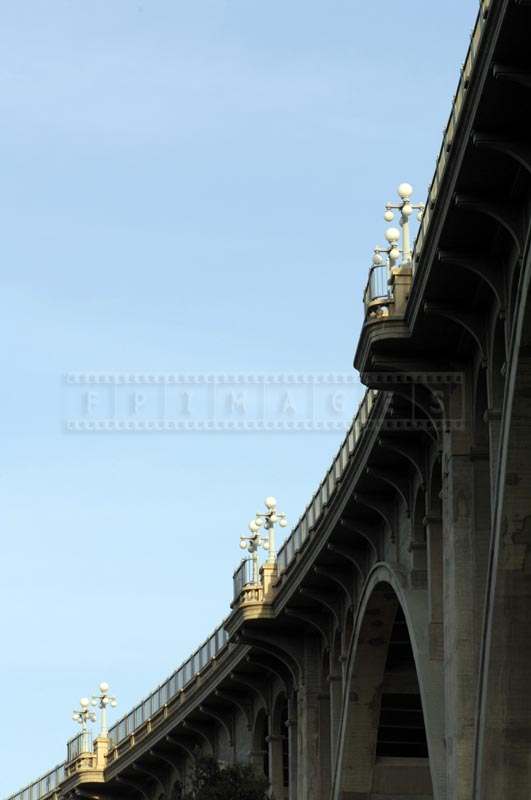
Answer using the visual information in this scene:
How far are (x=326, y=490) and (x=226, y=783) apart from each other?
8886mm

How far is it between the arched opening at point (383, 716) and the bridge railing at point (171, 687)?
29.2 feet

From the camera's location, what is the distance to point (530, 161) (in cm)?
2894

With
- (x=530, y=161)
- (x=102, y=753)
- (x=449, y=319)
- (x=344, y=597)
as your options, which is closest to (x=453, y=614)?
(x=449, y=319)

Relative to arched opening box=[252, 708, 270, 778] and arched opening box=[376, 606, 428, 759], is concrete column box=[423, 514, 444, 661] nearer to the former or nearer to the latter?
arched opening box=[376, 606, 428, 759]

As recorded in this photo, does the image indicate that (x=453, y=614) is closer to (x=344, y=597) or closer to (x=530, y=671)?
(x=530, y=671)

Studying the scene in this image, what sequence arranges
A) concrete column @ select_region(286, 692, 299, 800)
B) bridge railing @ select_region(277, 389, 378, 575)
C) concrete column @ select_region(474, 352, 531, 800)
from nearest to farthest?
1. concrete column @ select_region(474, 352, 531, 800)
2. bridge railing @ select_region(277, 389, 378, 575)
3. concrete column @ select_region(286, 692, 299, 800)

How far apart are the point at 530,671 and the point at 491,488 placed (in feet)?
11.3

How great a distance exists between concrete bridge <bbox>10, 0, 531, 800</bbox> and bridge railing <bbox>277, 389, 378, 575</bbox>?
0.10 meters

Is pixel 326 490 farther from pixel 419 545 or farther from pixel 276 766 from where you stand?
pixel 276 766

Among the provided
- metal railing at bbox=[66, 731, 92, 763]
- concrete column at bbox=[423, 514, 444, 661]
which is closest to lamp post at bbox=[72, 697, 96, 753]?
metal railing at bbox=[66, 731, 92, 763]

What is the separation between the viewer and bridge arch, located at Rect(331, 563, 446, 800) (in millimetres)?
49562

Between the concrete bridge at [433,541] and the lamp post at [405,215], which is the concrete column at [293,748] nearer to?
the concrete bridge at [433,541]

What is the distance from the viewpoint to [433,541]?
41.0m

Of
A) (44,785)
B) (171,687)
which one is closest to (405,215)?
(171,687)
